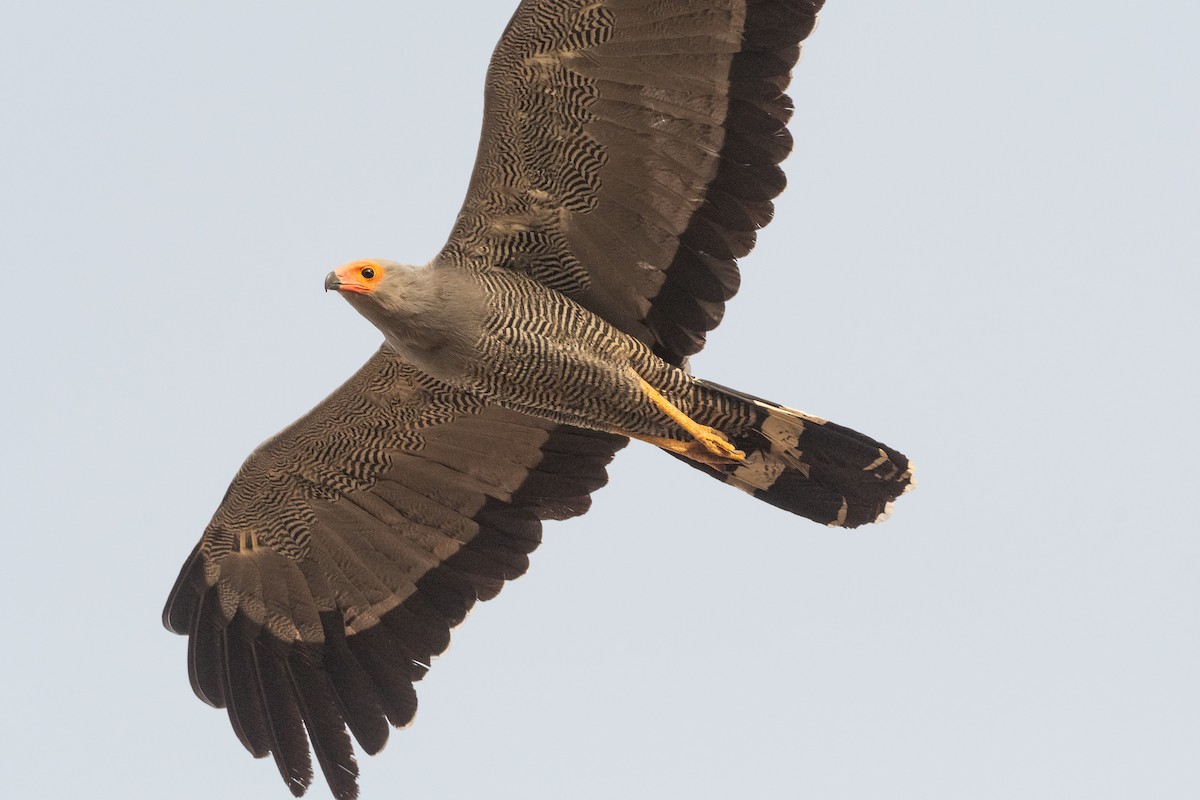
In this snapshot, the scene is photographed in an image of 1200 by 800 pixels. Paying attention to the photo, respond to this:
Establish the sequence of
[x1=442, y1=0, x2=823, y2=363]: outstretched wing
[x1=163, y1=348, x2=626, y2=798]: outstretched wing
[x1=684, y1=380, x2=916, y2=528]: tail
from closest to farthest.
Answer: [x1=442, y1=0, x2=823, y2=363]: outstretched wing, [x1=684, y1=380, x2=916, y2=528]: tail, [x1=163, y1=348, x2=626, y2=798]: outstretched wing

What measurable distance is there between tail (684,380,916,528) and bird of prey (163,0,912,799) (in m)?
0.02

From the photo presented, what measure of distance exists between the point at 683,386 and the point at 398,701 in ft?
11.7

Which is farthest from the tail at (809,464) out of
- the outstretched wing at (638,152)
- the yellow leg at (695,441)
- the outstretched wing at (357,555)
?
the outstretched wing at (357,555)

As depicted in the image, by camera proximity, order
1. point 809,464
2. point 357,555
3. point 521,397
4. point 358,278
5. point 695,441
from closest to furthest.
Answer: point 358,278 → point 521,397 → point 695,441 → point 809,464 → point 357,555

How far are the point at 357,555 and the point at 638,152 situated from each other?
14.1ft

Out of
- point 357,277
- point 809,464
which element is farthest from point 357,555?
point 809,464

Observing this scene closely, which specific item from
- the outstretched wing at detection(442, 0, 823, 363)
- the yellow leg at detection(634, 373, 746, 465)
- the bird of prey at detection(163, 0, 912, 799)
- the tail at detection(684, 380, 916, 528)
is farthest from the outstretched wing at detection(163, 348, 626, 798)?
the outstretched wing at detection(442, 0, 823, 363)

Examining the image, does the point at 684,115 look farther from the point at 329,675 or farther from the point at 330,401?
the point at 329,675

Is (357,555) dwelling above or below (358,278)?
below

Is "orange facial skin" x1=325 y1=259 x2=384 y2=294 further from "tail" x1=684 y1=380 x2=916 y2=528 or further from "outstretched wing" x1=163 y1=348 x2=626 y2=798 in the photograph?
"tail" x1=684 y1=380 x2=916 y2=528

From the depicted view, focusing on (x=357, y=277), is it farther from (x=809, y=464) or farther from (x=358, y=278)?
(x=809, y=464)

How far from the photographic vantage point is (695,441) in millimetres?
12156

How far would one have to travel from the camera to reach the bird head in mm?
11164

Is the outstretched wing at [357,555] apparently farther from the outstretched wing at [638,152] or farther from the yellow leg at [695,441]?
the outstretched wing at [638,152]
